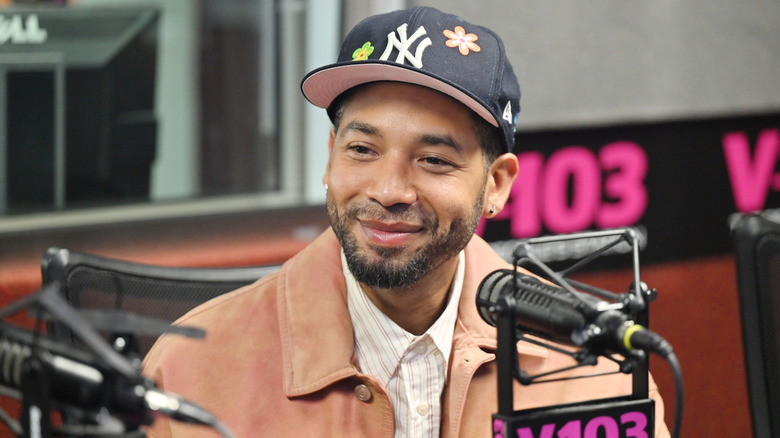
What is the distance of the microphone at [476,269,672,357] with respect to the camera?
968 mm

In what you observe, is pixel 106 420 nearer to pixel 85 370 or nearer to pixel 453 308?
pixel 85 370

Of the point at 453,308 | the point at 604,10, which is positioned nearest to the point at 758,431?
the point at 453,308

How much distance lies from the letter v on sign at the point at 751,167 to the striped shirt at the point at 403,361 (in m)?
2.47

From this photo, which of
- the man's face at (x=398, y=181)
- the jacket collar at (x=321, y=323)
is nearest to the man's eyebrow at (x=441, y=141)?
the man's face at (x=398, y=181)

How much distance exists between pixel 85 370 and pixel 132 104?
2.10 m

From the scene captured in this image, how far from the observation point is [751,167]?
3701mm

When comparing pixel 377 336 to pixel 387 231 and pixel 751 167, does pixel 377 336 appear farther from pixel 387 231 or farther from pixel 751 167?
pixel 751 167

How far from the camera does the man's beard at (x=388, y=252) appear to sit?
4.64 feet

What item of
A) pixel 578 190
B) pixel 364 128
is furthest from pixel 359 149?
pixel 578 190

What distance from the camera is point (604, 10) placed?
130 inches

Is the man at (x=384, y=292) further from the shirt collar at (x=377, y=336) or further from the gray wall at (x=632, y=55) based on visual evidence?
the gray wall at (x=632, y=55)

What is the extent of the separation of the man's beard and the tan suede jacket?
83 mm

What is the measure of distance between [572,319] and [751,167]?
2.98 m

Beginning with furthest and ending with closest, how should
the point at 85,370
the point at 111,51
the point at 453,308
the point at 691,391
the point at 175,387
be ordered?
the point at 691,391 < the point at 111,51 < the point at 453,308 < the point at 175,387 < the point at 85,370
